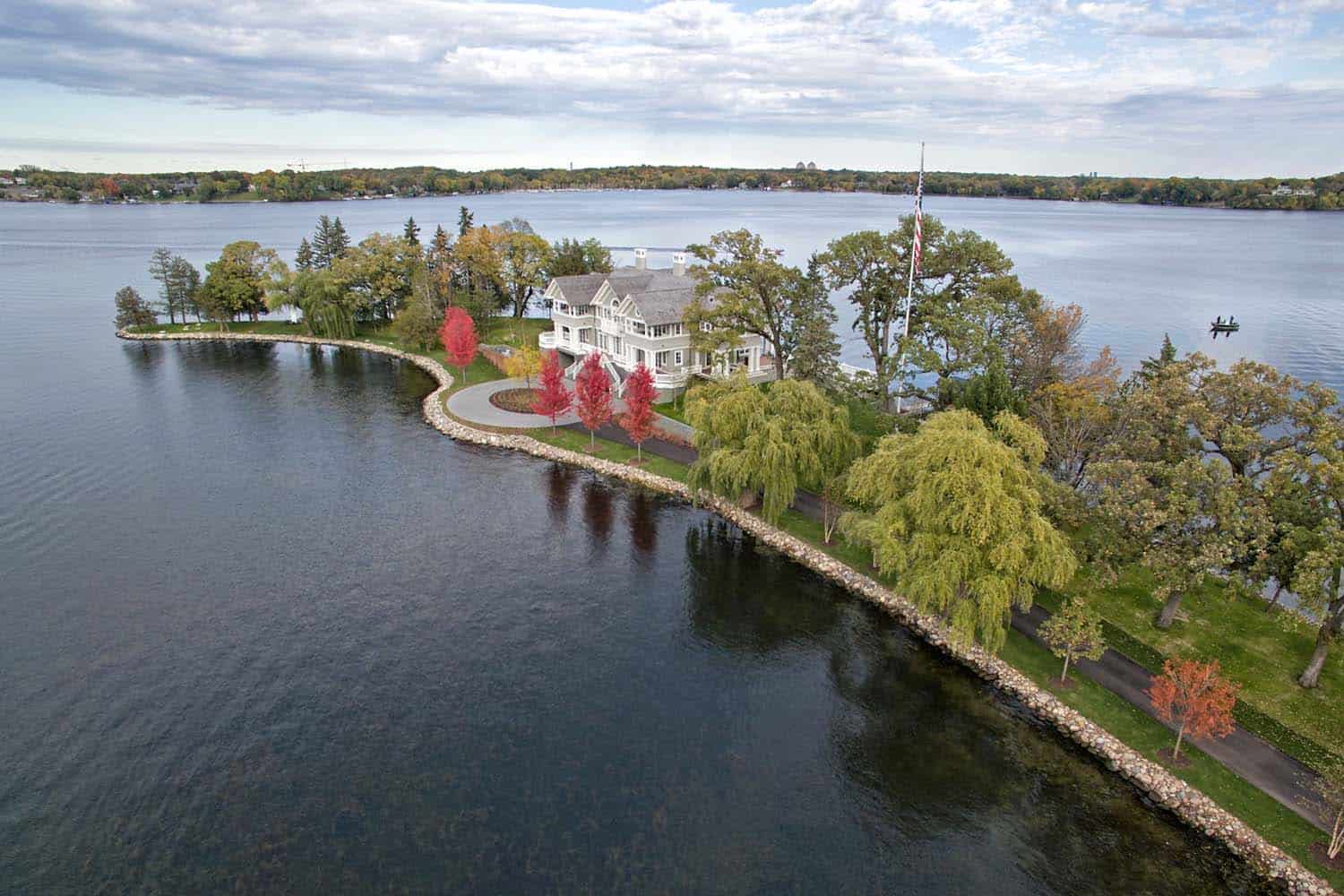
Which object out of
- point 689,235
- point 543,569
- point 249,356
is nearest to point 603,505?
point 543,569

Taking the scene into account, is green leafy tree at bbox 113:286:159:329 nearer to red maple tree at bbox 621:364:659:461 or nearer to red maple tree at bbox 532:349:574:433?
red maple tree at bbox 532:349:574:433

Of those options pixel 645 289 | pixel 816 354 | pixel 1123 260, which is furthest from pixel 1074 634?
pixel 1123 260

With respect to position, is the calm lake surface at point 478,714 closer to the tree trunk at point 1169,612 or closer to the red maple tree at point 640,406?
the red maple tree at point 640,406

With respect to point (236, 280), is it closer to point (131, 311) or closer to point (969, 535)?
point (131, 311)

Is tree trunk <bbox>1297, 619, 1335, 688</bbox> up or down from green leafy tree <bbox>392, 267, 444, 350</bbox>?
down

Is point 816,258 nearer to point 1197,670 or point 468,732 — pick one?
point 1197,670

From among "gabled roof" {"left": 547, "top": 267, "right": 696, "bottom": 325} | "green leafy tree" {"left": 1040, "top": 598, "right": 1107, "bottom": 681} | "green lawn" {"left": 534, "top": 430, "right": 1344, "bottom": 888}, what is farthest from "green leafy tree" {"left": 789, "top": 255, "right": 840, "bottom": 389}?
"green leafy tree" {"left": 1040, "top": 598, "right": 1107, "bottom": 681}
